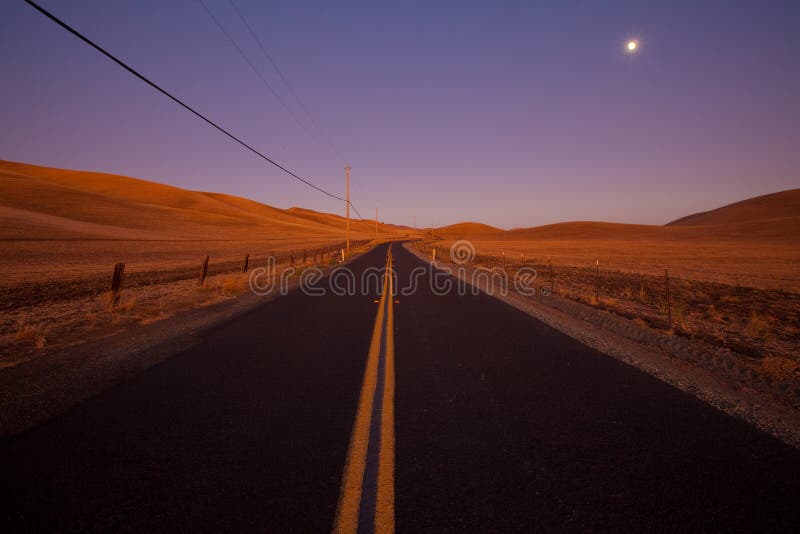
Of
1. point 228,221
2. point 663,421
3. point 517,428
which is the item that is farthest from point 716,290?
point 228,221

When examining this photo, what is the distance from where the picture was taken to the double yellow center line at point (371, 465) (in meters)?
2.37

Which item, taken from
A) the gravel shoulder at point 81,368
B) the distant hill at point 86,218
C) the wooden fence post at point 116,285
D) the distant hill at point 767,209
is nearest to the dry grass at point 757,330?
the gravel shoulder at point 81,368

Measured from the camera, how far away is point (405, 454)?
311 centimetres

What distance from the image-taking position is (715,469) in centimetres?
295

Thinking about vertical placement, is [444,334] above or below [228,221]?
below

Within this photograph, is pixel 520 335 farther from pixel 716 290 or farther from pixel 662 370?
pixel 716 290

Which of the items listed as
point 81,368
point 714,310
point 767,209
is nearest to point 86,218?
point 81,368

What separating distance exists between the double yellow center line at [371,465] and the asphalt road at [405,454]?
0.06 feet

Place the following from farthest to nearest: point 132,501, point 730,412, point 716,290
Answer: point 716,290 < point 730,412 < point 132,501

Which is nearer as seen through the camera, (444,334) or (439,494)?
(439,494)

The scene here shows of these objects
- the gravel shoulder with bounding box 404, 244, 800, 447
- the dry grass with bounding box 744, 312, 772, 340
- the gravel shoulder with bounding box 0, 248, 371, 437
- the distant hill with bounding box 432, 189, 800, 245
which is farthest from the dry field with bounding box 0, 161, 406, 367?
the distant hill with bounding box 432, 189, 800, 245

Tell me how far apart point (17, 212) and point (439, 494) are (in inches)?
2705

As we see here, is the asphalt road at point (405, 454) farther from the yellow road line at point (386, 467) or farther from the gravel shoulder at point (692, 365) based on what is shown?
the gravel shoulder at point (692, 365)

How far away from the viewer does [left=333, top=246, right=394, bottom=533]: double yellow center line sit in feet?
7.77
